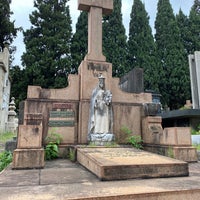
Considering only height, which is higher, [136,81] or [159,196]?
[136,81]

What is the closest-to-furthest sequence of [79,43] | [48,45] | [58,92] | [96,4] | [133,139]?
[133,139]
[58,92]
[96,4]
[48,45]
[79,43]

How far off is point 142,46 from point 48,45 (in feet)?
35.5

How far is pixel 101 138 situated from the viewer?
586 centimetres

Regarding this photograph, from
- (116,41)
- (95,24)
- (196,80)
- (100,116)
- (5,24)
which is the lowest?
(100,116)

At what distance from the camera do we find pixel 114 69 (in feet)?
72.6

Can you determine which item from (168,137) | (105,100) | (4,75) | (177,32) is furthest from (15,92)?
(177,32)

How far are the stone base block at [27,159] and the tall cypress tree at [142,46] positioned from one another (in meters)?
18.7

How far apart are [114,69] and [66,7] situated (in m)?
8.63

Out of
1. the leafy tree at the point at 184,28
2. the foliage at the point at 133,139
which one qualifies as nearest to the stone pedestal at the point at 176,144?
the foliage at the point at 133,139

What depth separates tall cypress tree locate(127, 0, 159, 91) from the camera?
22445mm

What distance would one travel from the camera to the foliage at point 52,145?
18.7 ft

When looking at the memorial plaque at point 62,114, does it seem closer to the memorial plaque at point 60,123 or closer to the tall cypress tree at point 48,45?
the memorial plaque at point 60,123

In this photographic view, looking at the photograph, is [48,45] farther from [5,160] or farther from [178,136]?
[178,136]

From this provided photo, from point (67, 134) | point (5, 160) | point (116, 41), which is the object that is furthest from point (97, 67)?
point (116, 41)
